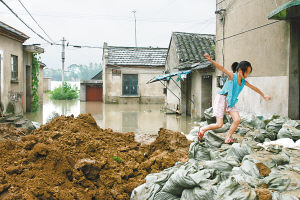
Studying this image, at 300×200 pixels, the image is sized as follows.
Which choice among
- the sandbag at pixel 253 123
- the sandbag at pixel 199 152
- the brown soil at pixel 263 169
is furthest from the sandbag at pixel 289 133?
the brown soil at pixel 263 169

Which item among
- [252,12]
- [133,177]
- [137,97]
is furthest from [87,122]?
[137,97]

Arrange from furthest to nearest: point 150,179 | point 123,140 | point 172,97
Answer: point 172,97
point 123,140
point 150,179

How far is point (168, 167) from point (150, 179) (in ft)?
2.33

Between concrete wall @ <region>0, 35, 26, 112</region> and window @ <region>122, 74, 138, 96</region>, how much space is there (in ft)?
36.3

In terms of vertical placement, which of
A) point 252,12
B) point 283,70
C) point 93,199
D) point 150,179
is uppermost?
point 252,12

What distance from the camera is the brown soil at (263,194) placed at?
2799mm

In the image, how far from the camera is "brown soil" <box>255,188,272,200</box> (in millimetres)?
2799

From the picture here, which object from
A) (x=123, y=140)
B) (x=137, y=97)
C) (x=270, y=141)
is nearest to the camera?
(x=270, y=141)

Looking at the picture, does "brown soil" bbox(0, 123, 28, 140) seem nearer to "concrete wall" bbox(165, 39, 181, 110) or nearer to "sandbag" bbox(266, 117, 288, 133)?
"sandbag" bbox(266, 117, 288, 133)

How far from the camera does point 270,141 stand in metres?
5.41

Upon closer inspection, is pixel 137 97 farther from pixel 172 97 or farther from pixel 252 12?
pixel 252 12

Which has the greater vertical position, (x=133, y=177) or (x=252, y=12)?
(x=252, y=12)

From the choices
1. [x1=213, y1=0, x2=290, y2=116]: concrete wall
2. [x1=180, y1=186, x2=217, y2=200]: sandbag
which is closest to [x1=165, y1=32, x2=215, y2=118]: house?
[x1=213, y1=0, x2=290, y2=116]: concrete wall

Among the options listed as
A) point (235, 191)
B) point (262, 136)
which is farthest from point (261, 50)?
point (235, 191)
